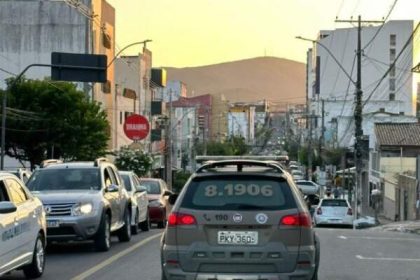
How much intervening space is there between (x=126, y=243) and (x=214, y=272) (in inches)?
352

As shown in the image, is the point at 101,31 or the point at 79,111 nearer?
the point at 79,111

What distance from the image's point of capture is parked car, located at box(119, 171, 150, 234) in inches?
762

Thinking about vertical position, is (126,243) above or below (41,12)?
below

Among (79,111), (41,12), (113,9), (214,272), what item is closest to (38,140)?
(79,111)

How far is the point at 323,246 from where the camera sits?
17.2 m

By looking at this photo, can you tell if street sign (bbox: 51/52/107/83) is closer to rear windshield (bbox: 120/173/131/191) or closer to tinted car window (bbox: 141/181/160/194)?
tinted car window (bbox: 141/181/160/194)

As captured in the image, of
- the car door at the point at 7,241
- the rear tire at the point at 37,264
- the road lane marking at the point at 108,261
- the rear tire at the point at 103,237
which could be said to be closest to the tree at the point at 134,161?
the road lane marking at the point at 108,261

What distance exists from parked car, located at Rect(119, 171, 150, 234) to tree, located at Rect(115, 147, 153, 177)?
31.8 meters

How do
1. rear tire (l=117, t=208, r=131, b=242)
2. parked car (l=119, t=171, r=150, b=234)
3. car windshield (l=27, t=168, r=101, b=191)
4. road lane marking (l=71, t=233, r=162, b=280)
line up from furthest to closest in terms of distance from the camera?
parked car (l=119, t=171, r=150, b=234) < rear tire (l=117, t=208, r=131, b=242) < car windshield (l=27, t=168, r=101, b=191) < road lane marking (l=71, t=233, r=162, b=280)

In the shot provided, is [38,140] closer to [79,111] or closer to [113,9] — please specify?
[79,111]

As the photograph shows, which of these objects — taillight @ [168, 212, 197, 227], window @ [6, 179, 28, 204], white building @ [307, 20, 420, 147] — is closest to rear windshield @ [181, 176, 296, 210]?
taillight @ [168, 212, 197, 227]

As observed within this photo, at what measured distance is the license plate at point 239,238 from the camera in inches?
346

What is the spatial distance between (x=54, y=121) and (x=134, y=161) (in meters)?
12.6

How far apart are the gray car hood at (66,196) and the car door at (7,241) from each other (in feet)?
12.4
